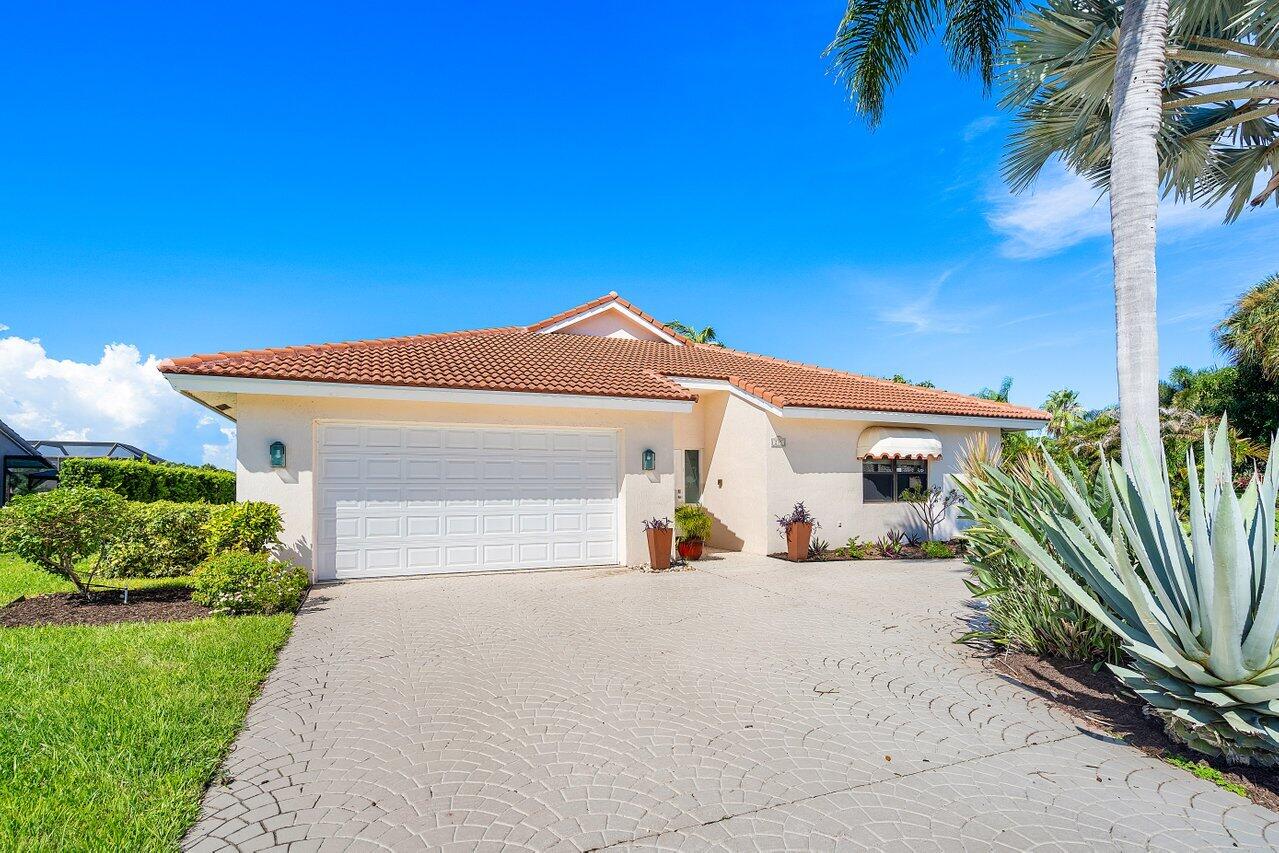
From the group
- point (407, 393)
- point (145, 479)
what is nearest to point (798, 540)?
point (407, 393)

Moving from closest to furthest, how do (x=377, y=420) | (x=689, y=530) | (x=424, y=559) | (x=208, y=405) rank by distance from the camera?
(x=377, y=420) < (x=424, y=559) < (x=208, y=405) < (x=689, y=530)

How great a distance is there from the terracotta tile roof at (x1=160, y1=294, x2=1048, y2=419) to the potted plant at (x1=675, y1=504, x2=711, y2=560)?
314 centimetres

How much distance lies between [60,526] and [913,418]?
19.3 metres

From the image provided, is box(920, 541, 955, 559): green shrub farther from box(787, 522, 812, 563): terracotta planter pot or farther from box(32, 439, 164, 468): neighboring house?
box(32, 439, 164, 468): neighboring house

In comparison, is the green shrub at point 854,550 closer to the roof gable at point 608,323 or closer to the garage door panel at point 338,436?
the roof gable at point 608,323

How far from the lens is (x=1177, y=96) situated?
11.3m

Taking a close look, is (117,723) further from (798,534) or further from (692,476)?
(692,476)

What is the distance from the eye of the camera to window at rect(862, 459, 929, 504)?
1816cm

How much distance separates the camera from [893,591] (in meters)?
12.1

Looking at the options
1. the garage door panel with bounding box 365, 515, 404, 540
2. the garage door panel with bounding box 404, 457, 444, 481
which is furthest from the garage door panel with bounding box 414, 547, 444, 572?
the garage door panel with bounding box 404, 457, 444, 481

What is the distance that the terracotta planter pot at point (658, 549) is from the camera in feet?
46.9

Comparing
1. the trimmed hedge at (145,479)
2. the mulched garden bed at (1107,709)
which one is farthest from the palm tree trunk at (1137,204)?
the trimmed hedge at (145,479)

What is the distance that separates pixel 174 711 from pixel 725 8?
17.8 metres

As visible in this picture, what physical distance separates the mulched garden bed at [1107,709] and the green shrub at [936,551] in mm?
10273
